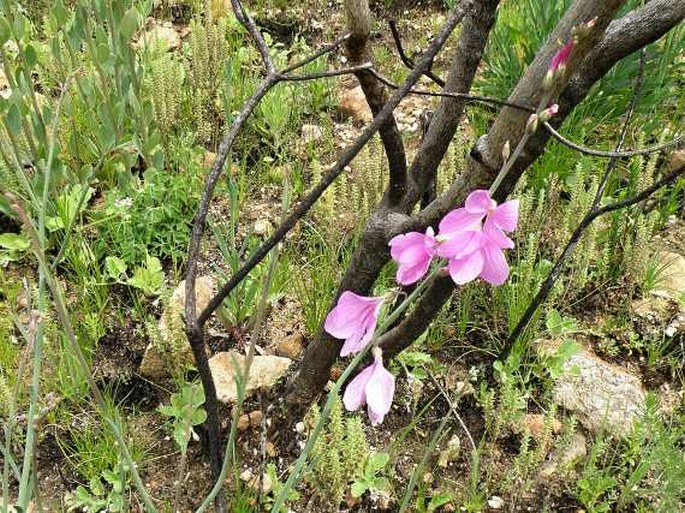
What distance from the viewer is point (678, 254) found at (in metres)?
2.37

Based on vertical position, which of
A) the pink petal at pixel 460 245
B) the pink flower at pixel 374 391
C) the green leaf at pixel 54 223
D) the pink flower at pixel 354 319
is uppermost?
the pink petal at pixel 460 245

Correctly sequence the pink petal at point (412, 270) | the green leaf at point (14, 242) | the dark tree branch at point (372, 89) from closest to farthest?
1. the pink petal at point (412, 270)
2. the dark tree branch at point (372, 89)
3. the green leaf at point (14, 242)

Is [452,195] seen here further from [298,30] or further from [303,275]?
[298,30]

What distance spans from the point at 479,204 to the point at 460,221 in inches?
1.2

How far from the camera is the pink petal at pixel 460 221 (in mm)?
849

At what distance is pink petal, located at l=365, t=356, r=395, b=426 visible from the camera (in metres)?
0.87

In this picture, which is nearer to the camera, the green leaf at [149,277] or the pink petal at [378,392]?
the pink petal at [378,392]

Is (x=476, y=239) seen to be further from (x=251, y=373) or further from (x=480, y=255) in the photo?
(x=251, y=373)

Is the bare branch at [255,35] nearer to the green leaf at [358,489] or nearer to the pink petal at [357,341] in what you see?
the pink petal at [357,341]

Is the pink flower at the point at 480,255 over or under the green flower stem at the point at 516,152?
under

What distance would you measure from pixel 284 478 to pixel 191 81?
5.38 feet

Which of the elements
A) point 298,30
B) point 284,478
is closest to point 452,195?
point 284,478

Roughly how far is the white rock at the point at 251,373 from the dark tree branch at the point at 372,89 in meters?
0.64

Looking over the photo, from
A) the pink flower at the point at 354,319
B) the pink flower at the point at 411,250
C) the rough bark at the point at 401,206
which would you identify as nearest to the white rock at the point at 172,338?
the rough bark at the point at 401,206
